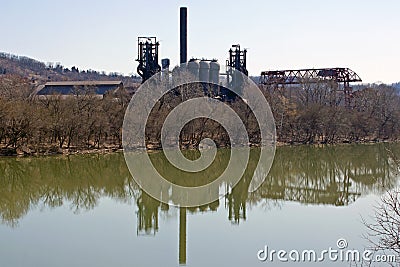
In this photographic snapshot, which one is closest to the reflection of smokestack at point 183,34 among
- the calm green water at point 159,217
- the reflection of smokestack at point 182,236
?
the calm green water at point 159,217

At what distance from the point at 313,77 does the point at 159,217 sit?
27.1 meters

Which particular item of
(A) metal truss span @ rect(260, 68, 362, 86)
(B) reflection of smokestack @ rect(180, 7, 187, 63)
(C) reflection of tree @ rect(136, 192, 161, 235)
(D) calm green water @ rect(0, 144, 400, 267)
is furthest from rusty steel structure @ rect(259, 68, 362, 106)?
(C) reflection of tree @ rect(136, 192, 161, 235)

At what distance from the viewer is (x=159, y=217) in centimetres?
1333

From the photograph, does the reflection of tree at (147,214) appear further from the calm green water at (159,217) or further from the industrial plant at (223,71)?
the industrial plant at (223,71)

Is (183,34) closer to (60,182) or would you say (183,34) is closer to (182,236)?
Answer: (60,182)

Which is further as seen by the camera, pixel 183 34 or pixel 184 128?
pixel 183 34

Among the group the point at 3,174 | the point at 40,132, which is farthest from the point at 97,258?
the point at 40,132

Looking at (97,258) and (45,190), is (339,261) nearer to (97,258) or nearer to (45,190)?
(97,258)

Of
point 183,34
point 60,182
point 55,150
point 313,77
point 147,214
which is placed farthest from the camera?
point 313,77

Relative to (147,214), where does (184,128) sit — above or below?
above

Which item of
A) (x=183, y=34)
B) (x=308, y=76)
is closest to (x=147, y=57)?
(x=183, y=34)

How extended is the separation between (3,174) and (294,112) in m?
18.7

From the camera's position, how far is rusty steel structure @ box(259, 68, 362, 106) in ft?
121

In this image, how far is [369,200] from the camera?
15.3 m
